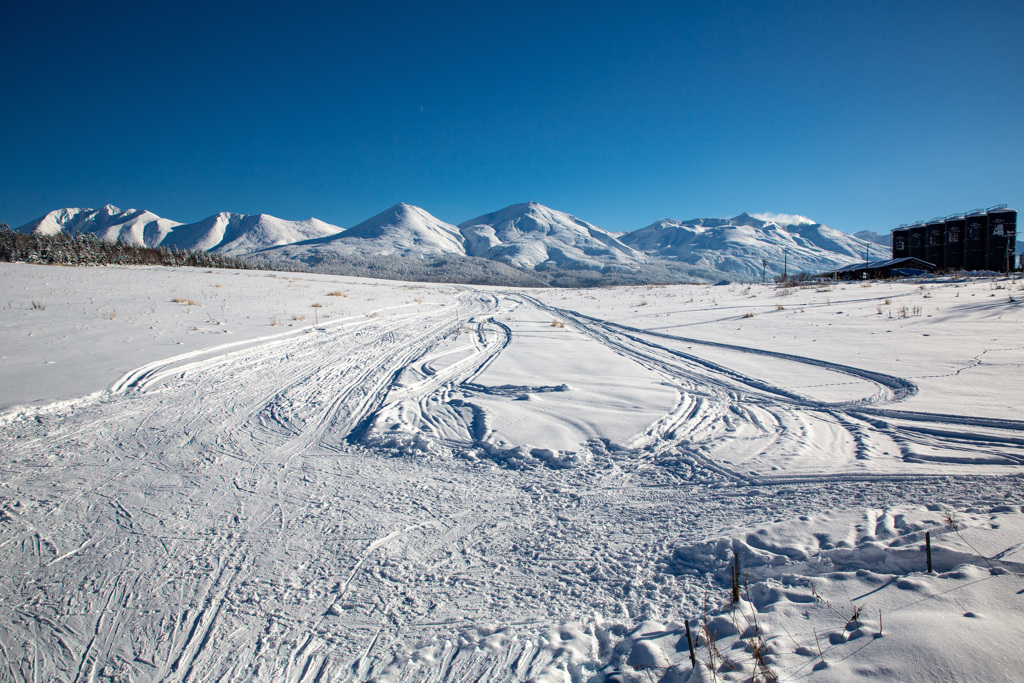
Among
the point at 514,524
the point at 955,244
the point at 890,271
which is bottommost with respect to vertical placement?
the point at 514,524

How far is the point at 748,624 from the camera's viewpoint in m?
2.25

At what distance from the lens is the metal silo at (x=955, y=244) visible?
5509 cm

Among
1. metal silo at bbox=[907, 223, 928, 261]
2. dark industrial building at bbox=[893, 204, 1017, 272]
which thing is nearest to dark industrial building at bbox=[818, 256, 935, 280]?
dark industrial building at bbox=[893, 204, 1017, 272]

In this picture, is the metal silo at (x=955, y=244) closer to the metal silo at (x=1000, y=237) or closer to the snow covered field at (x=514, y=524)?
the metal silo at (x=1000, y=237)

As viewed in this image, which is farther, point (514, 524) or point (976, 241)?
point (976, 241)

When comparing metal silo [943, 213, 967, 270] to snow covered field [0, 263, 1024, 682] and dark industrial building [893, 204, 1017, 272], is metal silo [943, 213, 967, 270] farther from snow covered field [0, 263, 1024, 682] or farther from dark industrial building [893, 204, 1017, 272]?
snow covered field [0, 263, 1024, 682]

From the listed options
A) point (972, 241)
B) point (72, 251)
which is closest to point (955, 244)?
point (972, 241)

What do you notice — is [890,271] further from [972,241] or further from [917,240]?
[917,240]

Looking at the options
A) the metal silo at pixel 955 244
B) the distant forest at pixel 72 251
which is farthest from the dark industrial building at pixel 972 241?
the distant forest at pixel 72 251

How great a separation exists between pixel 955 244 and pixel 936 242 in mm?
2738

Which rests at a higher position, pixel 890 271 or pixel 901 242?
pixel 901 242

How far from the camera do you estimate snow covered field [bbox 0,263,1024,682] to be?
2.21 meters

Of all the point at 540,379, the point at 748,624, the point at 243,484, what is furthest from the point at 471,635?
the point at 540,379

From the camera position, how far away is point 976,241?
53688 millimetres
